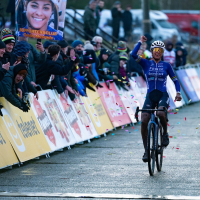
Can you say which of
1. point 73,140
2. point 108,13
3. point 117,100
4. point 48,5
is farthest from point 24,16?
point 108,13

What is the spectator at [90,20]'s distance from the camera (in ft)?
62.8

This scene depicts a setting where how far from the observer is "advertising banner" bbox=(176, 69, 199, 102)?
69.9 ft

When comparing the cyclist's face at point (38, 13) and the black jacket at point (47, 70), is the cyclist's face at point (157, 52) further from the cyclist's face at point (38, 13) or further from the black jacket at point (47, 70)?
the cyclist's face at point (38, 13)

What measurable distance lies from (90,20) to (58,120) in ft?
30.1

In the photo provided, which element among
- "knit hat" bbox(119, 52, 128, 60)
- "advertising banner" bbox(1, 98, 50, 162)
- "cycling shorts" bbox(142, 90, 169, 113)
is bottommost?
"knit hat" bbox(119, 52, 128, 60)

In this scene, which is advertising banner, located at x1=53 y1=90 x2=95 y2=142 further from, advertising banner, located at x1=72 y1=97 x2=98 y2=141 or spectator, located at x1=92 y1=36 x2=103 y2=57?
spectator, located at x1=92 y1=36 x2=103 y2=57

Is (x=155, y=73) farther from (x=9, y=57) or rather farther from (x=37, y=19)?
(x=37, y=19)

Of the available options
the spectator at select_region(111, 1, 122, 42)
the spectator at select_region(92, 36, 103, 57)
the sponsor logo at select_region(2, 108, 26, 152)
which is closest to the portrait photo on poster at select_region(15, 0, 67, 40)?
the sponsor logo at select_region(2, 108, 26, 152)

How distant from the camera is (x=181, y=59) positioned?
74.2 ft

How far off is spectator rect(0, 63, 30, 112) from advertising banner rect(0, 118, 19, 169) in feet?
1.47

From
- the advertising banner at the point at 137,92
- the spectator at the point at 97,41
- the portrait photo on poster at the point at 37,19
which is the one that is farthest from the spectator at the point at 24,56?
the advertising banner at the point at 137,92

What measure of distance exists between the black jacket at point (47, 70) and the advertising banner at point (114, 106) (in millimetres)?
2844

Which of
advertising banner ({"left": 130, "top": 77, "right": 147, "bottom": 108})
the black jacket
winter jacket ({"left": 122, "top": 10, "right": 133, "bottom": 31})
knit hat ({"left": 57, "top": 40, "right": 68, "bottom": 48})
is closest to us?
the black jacket

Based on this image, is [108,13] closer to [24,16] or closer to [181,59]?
[181,59]
